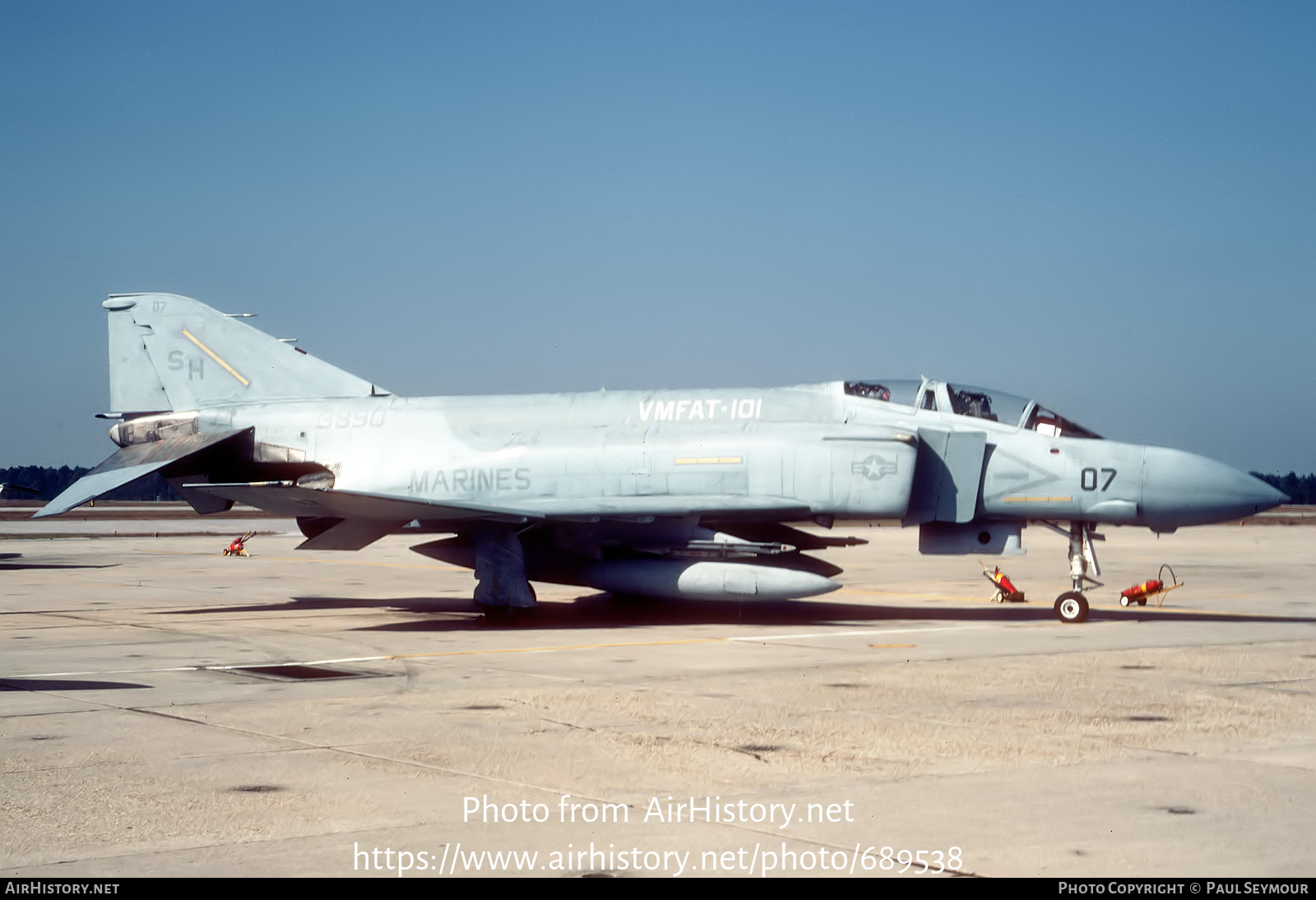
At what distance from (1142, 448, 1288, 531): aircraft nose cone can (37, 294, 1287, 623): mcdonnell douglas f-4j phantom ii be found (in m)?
0.02

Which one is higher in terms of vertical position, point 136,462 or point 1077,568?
point 136,462

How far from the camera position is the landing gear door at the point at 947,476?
47.5 feet

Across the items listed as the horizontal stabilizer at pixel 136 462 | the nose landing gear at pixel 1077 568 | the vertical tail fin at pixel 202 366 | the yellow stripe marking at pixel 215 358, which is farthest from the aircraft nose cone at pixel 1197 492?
the yellow stripe marking at pixel 215 358

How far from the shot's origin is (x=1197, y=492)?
45.6 feet

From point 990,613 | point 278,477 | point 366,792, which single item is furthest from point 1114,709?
point 278,477

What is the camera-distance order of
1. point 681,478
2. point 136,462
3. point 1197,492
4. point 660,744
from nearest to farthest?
point 660,744
point 1197,492
point 681,478
point 136,462

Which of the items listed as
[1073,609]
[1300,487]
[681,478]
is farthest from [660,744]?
[1300,487]

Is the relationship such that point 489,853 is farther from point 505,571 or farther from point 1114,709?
point 505,571

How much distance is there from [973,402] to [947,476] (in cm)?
110

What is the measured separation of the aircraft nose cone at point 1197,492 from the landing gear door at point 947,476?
187 centimetres

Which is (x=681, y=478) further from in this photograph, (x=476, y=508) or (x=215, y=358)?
(x=215, y=358)

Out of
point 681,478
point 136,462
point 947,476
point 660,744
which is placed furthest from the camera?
point 136,462

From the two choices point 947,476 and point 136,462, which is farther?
point 136,462

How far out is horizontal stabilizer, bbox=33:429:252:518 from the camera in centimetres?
1560
